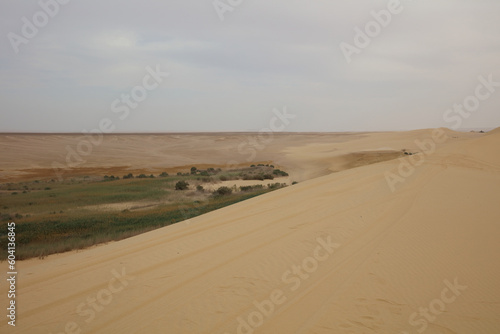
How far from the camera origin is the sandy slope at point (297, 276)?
4898mm

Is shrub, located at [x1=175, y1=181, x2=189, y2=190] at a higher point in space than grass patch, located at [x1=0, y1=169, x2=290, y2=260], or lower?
higher

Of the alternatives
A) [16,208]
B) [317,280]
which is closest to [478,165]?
[317,280]

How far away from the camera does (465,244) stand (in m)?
7.11
